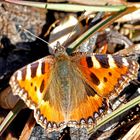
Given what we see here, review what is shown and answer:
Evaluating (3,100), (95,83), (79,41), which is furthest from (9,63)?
(95,83)

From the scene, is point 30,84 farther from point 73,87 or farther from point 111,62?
point 111,62

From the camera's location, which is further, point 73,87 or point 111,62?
point 73,87

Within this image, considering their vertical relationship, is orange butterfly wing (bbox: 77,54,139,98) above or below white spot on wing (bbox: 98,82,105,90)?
above

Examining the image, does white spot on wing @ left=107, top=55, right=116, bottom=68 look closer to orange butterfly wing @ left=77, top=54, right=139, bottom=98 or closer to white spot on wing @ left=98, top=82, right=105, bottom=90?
orange butterfly wing @ left=77, top=54, right=139, bottom=98

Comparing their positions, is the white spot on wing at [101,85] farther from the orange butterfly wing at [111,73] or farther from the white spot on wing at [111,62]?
the white spot on wing at [111,62]

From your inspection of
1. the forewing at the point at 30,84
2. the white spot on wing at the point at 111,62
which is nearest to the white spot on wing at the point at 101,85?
the white spot on wing at the point at 111,62

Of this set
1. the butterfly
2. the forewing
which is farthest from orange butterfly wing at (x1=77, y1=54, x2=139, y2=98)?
the forewing

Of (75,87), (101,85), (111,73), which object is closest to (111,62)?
(111,73)

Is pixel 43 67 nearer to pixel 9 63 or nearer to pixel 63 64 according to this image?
pixel 63 64
